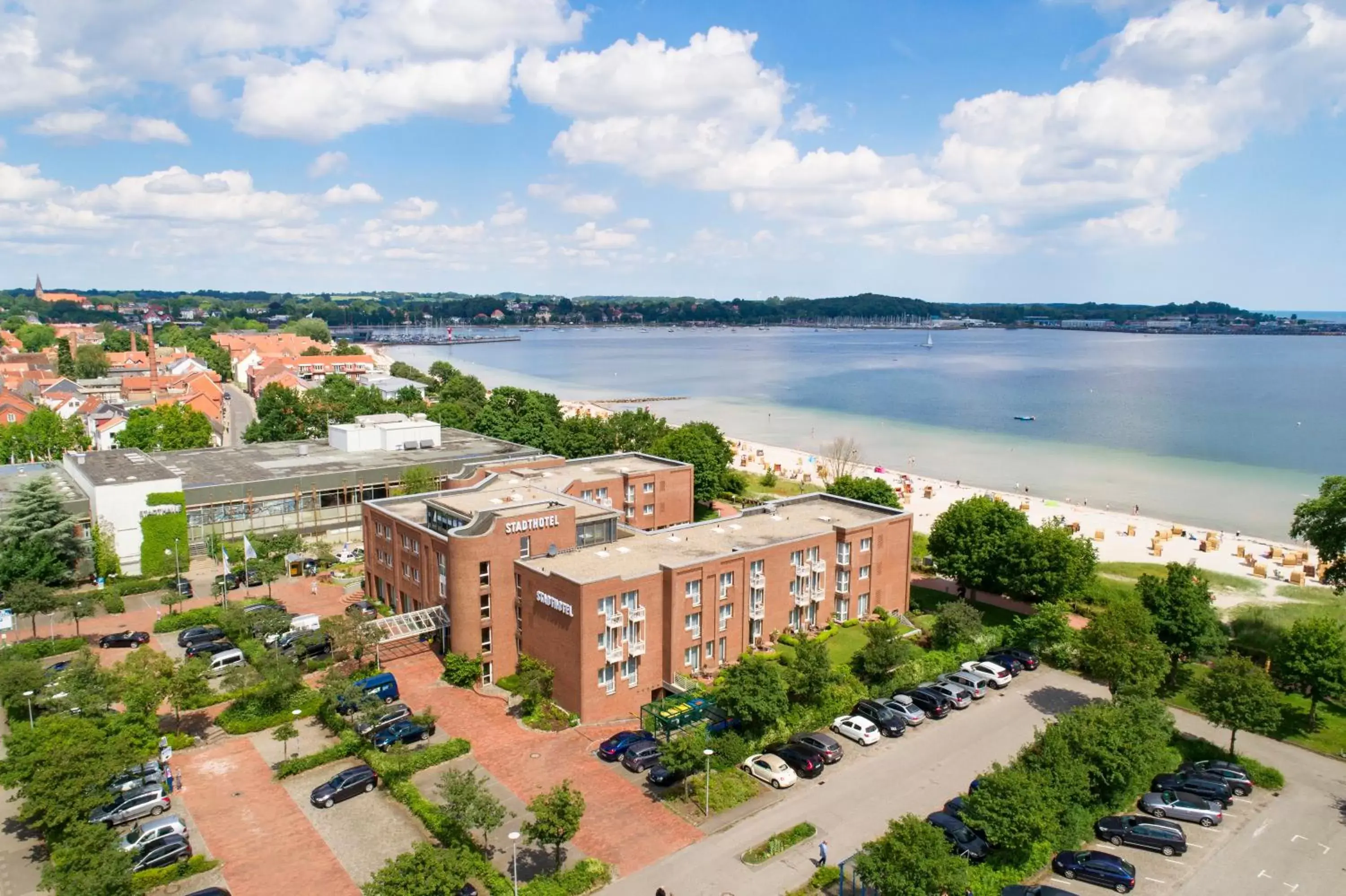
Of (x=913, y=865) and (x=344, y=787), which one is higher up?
(x=913, y=865)

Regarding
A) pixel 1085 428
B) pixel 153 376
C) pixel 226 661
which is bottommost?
pixel 226 661

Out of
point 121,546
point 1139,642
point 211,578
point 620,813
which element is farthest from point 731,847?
point 121,546

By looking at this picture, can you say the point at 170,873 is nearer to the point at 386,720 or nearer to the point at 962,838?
the point at 386,720

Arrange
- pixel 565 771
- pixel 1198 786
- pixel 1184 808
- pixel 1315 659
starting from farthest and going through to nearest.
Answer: pixel 1315 659 < pixel 565 771 < pixel 1198 786 < pixel 1184 808

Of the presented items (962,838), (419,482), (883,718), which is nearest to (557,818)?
(962,838)

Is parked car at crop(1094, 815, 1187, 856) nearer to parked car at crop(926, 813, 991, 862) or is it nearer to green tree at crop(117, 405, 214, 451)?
parked car at crop(926, 813, 991, 862)

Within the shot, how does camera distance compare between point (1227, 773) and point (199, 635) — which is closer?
point (1227, 773)

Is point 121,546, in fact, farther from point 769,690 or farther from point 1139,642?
point 1139,642
